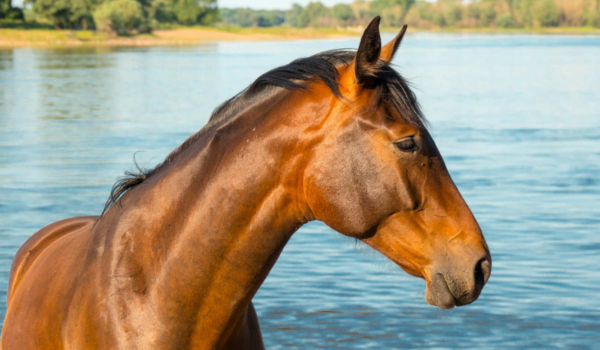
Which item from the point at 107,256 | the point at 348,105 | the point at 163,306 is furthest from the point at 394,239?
the point at 107,256

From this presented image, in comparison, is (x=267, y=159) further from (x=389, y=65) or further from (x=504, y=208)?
(x=504, y=208)

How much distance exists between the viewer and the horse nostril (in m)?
2.27

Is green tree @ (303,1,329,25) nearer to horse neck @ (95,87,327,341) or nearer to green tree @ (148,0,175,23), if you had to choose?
green tree @ (148,0,175,23)

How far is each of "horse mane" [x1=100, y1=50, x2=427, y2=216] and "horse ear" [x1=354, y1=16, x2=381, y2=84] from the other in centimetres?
2

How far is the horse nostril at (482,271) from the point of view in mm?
2271

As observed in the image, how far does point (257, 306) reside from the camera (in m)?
7.18

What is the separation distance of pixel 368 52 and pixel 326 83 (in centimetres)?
20

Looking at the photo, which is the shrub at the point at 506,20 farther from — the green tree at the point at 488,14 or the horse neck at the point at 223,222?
the horse neck at the point at 223,222

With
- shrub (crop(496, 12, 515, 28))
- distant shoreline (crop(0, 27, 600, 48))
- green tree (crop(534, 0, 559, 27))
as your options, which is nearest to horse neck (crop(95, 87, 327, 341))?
distant shoreline (crop(0, 27, 600, 48))

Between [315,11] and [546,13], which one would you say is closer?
[546,13]

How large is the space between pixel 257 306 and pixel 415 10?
15318cm

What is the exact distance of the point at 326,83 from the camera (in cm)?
238

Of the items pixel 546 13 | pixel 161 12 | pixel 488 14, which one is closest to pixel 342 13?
pixel 488 14

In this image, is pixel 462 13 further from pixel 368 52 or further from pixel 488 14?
pixel 368 52
